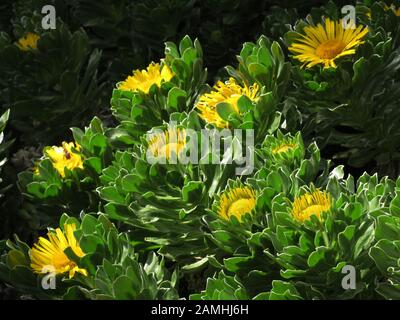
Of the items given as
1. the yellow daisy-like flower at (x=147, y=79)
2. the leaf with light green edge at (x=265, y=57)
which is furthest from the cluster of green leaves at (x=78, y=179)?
the leaf with light green edge at (x=265, y=57)

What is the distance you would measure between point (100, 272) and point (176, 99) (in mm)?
687

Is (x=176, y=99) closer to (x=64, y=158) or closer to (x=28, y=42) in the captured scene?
(x=64, y=158)

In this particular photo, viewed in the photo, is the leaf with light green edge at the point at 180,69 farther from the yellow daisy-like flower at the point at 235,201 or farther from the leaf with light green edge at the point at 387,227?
the leaf with light green edge at the point at 387,227

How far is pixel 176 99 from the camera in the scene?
237cm

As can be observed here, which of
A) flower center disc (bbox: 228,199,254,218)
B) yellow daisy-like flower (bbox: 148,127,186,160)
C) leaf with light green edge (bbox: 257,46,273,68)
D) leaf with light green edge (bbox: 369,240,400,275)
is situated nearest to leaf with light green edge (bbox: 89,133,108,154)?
yellow daisy-like flower (bbox: 148,127,186,160)

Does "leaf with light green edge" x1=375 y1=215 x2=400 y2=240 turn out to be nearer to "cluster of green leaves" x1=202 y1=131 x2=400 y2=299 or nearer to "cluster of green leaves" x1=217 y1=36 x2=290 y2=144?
"cluster of green leaves" x1=202 y1=131 x2=400 y2=299

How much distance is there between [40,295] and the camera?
2051 millimetres

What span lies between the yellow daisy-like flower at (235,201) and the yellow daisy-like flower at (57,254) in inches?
14.6

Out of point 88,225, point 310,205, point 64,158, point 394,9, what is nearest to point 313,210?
point 310,205

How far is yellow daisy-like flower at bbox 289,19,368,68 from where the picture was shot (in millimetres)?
2332

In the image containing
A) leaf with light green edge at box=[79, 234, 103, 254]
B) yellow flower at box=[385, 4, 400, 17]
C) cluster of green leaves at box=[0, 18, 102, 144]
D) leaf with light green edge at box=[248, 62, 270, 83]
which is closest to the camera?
leaf with light green edge at box=[79, 234, 103, 254]

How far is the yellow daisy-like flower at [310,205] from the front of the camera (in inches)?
69.2

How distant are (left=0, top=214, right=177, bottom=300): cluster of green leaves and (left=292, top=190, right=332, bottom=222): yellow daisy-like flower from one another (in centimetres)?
36

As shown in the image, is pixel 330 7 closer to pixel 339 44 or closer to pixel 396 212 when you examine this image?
pixel 339 44
